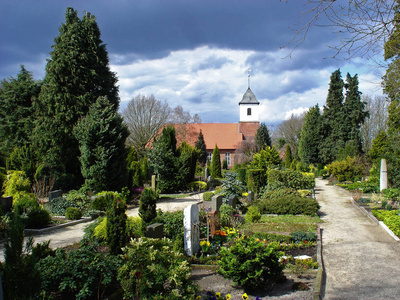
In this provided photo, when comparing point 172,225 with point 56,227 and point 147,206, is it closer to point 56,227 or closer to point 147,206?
point 147,206

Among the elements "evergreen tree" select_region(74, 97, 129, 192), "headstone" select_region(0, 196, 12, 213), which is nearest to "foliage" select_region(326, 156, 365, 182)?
"evergreen tree" select_region(74, 97, 129, 192)

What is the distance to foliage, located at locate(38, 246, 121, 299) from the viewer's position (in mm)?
4945

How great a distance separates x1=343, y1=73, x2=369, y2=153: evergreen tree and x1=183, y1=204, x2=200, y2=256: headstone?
115 ft

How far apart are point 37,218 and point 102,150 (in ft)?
17.0

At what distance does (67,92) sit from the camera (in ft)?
67.7

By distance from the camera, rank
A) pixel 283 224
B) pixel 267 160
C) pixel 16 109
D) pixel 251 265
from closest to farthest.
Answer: pixel 251 265
pixel 283 224
pixel 267 160
pixel 16 109

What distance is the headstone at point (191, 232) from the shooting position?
807 cm

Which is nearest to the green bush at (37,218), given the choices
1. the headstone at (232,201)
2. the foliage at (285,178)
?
the headstone at (232,201)

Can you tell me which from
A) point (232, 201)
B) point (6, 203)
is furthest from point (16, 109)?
point (232, 201)

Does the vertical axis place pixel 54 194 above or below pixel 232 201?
above

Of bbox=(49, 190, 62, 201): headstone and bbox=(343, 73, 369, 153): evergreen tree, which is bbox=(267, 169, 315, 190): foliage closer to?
bbox=(49, 190, 62, 201): headstone

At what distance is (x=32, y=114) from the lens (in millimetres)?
23703

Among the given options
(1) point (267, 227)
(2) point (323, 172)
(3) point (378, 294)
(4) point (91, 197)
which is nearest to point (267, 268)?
(3) point (378, 294)

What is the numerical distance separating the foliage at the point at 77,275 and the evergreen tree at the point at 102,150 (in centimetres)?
1071
